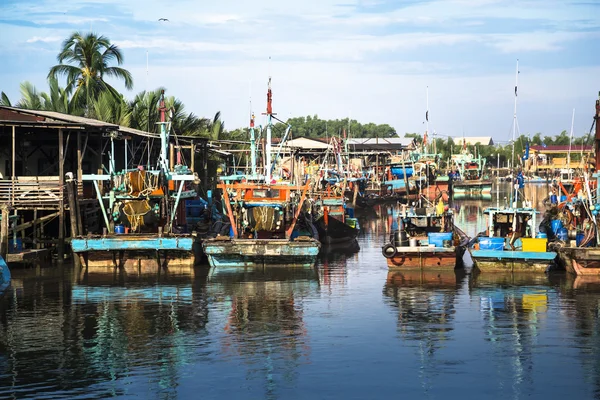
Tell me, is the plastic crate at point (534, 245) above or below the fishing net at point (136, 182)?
below

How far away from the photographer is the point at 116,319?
75.7 feet

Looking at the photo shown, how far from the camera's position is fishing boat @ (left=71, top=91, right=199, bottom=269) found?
99.5 ft

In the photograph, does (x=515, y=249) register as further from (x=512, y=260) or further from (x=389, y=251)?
(x=389, y=251)

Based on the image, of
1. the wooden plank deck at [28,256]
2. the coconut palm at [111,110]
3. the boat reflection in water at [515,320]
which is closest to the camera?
the boat reflection in water at [515,320]

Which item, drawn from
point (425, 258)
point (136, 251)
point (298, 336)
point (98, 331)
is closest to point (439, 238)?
point (425, 258)

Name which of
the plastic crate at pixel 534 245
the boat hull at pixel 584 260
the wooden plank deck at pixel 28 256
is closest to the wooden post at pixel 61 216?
the wooden plank deck at pixel 28 256

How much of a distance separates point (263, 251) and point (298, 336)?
9332 mm

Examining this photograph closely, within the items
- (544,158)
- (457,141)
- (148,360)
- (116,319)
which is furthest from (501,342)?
(457,141)

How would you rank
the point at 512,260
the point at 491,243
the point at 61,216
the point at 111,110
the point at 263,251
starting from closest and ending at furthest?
the point at 512,260, the point at 491,243, the point at 263,251, the point at 61,216, the point at 111,110

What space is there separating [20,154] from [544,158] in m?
104

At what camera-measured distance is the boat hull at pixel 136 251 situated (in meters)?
30.2

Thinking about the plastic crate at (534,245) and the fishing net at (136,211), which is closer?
the plastic crate at (534,245)

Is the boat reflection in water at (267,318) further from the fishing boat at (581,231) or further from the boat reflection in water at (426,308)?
the fishing boat at (581,231)

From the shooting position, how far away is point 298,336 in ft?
69.3
